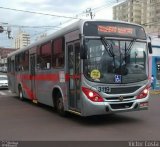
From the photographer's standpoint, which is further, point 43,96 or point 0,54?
point 0,54

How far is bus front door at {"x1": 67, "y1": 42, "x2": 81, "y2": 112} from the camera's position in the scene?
36.4ft

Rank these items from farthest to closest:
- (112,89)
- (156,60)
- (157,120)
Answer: (156,60)
(157,120)
(112,89)

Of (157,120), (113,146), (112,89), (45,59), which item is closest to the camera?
(113,146)

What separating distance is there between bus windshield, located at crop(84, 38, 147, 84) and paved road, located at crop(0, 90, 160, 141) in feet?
4.66

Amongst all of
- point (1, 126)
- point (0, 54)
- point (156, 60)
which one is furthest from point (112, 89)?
point (0, 54)

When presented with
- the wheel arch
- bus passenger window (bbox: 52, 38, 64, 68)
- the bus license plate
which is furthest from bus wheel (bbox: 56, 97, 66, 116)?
the bus license plate

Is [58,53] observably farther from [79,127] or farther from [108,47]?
[79,127]

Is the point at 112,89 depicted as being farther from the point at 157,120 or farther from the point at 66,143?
the point at 66,143

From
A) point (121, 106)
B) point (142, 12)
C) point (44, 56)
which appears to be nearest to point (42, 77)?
point (44, 56)

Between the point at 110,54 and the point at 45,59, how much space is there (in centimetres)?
459

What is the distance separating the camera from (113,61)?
10891 millimetres

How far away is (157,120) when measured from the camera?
11.6 metres

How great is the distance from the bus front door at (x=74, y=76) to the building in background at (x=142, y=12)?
5192 cm

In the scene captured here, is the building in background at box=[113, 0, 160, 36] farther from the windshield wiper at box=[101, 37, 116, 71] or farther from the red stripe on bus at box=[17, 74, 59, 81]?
the windshield wiper at box=[101, 37, 116, 71]
